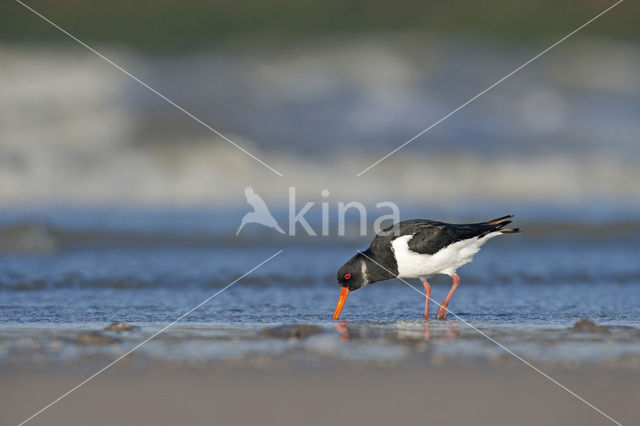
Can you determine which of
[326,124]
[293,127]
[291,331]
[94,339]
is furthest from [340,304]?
[326,124]

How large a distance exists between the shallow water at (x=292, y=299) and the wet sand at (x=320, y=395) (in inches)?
20.3

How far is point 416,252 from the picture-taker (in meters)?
9.00

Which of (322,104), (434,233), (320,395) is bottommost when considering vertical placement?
(320,395)

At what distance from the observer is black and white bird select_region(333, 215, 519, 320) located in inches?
355

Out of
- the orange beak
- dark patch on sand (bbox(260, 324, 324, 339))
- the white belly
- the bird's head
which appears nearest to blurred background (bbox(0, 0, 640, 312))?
the bird's head

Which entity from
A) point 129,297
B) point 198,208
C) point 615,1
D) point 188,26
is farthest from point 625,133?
point 129,297

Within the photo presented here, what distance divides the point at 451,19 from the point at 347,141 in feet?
26.5

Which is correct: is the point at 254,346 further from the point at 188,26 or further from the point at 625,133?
the point at 188,26

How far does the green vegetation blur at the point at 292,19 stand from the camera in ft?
78.8

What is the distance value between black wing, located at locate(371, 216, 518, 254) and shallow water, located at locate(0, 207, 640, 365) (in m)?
0.70

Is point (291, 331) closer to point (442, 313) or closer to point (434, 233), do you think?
point (442, 313)

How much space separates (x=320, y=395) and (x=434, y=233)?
3.82 m

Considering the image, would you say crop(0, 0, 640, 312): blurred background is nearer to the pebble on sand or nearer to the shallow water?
the shallow water

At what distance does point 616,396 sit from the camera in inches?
215
